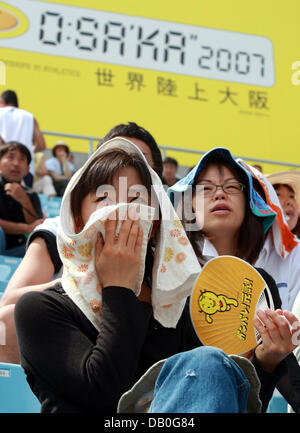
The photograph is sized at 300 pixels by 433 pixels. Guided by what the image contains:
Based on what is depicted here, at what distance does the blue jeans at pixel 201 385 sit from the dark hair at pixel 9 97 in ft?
12.3

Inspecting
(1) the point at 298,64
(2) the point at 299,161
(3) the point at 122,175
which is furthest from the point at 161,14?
(3) the point at 122,175

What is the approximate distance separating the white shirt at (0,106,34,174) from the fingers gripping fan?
3013 mm

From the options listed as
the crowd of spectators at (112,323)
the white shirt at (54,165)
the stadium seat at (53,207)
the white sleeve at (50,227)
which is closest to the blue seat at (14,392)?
the crowd of spectators at (112,323)

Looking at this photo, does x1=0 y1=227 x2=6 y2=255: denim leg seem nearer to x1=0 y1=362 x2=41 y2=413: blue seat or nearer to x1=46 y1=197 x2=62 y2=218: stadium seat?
x1=46 y1=197 x2=62 y2=218: stadium seat

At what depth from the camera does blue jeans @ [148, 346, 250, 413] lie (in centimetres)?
89

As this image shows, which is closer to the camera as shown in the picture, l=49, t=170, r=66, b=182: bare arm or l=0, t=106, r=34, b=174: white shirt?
l=0, t=106, r=34, b=174: white shirt

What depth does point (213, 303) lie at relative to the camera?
1346 millimetres

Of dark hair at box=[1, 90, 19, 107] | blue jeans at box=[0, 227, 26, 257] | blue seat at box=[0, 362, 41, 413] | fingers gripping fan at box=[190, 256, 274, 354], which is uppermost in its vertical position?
dark hair at box=[1, 90, 19, 107]

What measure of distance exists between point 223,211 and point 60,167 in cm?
368

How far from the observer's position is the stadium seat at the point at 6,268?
8.05 feet

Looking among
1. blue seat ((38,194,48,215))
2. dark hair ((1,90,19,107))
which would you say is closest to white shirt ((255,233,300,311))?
Answer: blue seat ((38,194,48,215))

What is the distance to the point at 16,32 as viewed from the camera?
19.9 feet

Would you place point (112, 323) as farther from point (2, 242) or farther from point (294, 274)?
point (2, 242)

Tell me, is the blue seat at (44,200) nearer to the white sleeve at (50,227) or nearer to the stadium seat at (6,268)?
the stadium seat at (6,268)
